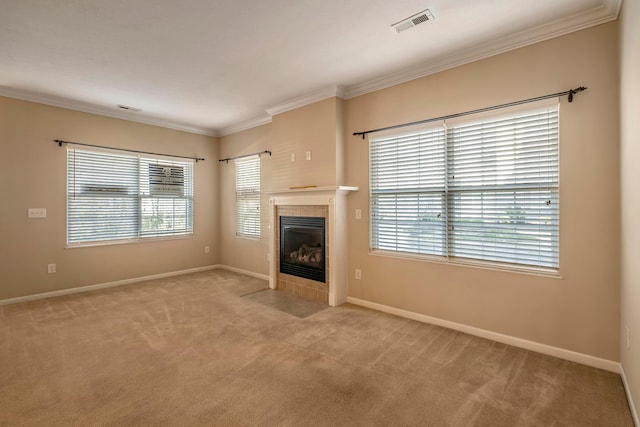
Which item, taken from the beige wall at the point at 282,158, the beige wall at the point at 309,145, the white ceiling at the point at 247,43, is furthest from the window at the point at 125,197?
the beige wall at the point at 309,145

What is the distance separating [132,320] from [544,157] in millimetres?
4396

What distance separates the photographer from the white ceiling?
2.37 meters

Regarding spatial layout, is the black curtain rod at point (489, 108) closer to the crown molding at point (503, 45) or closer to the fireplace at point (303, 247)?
the crown molding at point (503, 45)

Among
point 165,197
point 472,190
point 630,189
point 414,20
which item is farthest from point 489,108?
point 165,197

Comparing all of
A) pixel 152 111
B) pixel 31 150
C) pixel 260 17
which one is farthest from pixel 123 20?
pixel 31 150

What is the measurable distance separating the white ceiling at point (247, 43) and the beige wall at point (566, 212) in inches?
7.9

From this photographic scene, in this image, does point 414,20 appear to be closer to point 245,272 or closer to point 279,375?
point 279,375

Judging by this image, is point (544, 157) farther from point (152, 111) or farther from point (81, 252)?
point (81, 252)

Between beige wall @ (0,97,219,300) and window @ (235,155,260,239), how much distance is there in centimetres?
140

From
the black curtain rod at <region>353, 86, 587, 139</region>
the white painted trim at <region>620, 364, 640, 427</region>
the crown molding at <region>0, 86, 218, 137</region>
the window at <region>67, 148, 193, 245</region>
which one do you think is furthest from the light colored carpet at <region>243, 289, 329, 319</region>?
the crown molding at <region>0, 86, 218, 137</region>

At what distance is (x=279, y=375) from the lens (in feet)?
7.64

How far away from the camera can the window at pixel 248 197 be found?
217 inches

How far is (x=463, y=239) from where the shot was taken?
3.13 meters

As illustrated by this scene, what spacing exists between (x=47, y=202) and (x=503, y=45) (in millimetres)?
5769
